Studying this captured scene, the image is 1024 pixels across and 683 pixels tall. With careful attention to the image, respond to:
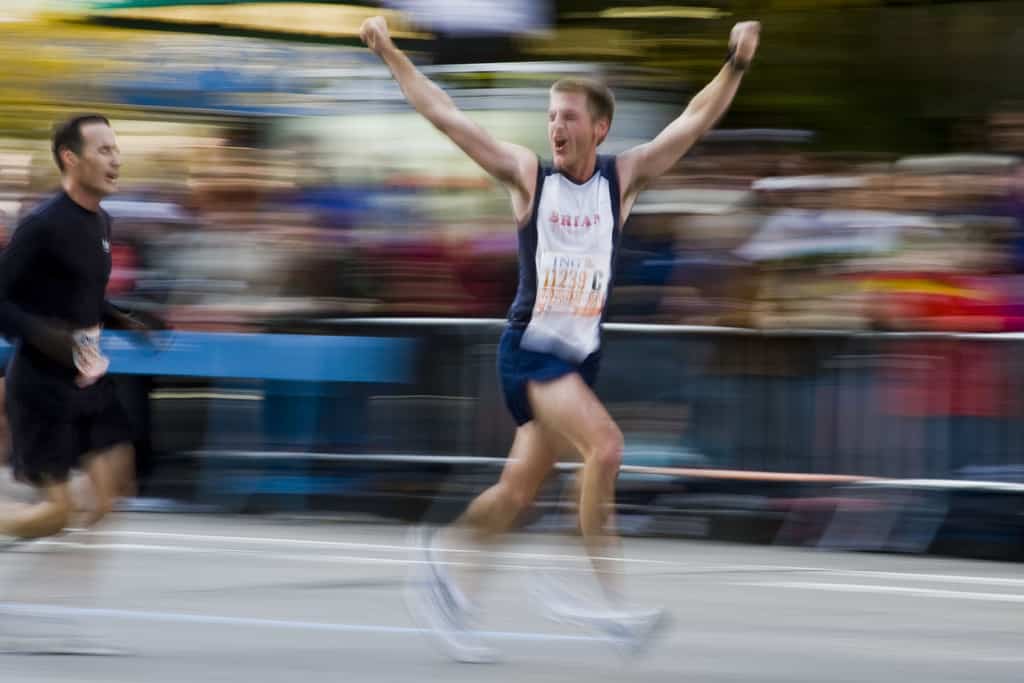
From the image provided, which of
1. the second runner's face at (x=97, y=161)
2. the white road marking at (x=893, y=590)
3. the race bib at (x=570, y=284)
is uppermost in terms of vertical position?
A: the second runner's face at (x=97, y=161)

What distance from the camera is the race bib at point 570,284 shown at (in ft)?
22.4

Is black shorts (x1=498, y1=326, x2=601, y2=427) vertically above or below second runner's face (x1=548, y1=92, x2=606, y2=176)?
below

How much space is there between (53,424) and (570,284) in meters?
1.62

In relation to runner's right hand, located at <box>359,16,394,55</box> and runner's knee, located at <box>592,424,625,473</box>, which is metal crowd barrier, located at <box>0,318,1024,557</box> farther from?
runner's right hand, located at <box>359,16,394,55</box>

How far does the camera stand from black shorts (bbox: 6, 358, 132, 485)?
23.2ft

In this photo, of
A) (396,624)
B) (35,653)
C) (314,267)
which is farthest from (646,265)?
(35,653)

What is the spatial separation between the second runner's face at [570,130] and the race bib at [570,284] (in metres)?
0.27

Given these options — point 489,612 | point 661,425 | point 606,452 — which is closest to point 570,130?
point 606,452

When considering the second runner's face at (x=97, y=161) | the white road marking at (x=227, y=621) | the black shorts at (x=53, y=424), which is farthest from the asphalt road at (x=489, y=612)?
the second runner's face at (x=97, y=161)

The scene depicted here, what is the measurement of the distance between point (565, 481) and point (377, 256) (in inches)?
58.5

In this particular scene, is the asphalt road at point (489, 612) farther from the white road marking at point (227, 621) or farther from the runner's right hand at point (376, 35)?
the runner's right hand at point (376, 35)

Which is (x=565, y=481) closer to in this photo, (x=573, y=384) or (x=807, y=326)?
(x=807, y=326)

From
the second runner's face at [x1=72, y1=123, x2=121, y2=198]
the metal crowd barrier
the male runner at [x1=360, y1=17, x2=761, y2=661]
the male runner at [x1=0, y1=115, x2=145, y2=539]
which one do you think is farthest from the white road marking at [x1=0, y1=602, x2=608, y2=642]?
the metal crowd barrier

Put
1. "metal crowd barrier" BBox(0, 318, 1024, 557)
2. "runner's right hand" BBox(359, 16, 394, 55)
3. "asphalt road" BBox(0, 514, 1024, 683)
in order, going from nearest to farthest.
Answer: "runner's right hand" BBox(359, 16, 394, 55) < "asphalt road" BBox(0, 514, 1024, 683) < "metal crowd barrier" BBox(0, 318, 1024, 557)
